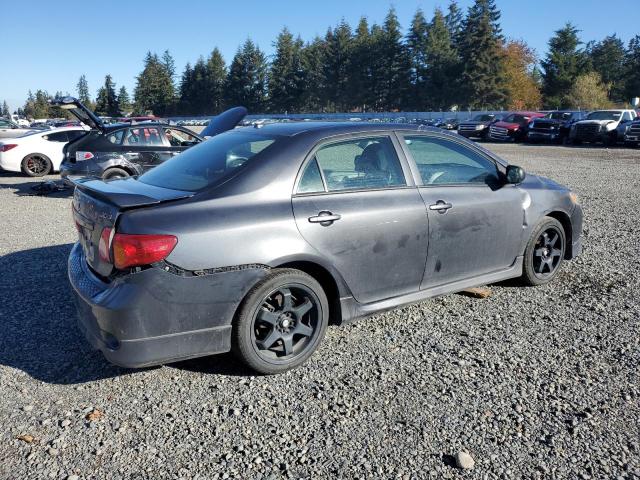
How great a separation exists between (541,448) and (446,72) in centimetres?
7779

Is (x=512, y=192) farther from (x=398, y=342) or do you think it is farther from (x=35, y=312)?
(x=35, y=312)

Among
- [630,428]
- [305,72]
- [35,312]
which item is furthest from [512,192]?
[305,72]

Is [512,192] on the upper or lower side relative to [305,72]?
lower

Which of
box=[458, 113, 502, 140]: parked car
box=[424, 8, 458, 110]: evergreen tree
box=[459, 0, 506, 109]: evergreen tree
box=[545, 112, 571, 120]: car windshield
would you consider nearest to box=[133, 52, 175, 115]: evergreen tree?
box=[424, 8, 458, 110]: evergreen tree

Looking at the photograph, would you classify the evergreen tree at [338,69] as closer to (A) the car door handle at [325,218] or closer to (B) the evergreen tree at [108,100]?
(B) the evergreen tree at [108,100]

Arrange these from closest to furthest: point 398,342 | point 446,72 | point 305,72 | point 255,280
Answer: point 255,280
point 398,342
point 446,72
point 305,72

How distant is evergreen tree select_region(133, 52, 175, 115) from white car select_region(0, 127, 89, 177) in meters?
101

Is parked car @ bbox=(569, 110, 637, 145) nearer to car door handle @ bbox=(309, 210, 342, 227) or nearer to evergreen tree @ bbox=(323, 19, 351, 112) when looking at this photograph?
car door handle @ bbox=(309, 210, 342, 227)

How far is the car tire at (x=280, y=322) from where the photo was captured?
10.9 ft

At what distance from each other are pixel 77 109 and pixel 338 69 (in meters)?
83.0

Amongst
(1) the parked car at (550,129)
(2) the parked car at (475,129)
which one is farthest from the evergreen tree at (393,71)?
Result: (1) the parked car at (550,129)

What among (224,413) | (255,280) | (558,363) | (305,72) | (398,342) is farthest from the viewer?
(305,72)

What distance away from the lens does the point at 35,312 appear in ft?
15.0

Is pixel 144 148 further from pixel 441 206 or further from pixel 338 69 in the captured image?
pixel 338 69
